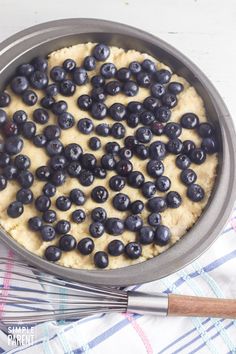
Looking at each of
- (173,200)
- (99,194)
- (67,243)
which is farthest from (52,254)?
(173,200)

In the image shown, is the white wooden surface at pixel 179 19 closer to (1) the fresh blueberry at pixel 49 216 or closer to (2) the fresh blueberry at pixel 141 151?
(2) the fresh blueberry at pixel 141 151

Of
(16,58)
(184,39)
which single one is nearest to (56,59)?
(16,58)

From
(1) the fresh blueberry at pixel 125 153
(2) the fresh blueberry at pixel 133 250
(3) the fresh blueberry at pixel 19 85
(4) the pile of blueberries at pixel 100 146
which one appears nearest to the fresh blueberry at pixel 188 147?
(4) the pile of blueberries at pixel 100 146

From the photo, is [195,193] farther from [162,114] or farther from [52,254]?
[52,254]

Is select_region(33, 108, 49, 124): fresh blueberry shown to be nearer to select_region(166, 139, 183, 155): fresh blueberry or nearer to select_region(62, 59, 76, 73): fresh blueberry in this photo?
select_region(62, 59, 76, 73): fresh blueberry

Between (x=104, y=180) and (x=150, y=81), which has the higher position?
(x=150, y=81)

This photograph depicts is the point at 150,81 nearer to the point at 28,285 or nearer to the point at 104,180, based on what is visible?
the point at 104,180
